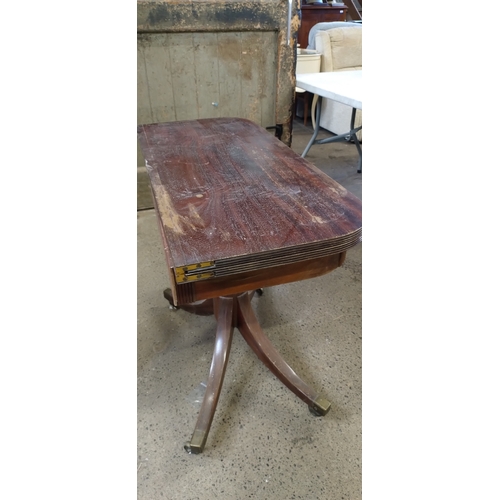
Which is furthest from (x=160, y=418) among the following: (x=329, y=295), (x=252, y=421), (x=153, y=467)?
(x=329, y=295)

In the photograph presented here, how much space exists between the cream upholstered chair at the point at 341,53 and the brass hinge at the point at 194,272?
3071mm

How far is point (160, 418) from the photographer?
1185 mm

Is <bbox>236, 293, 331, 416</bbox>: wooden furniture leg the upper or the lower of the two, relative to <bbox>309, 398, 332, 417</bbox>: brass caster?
upper

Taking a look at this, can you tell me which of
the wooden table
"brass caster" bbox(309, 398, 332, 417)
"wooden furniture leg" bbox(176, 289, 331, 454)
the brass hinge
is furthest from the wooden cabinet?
the brass hinge

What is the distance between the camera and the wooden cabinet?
4.93 meters

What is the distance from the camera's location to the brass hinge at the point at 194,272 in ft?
2.35

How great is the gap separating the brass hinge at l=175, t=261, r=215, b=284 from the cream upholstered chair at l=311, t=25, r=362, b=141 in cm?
307

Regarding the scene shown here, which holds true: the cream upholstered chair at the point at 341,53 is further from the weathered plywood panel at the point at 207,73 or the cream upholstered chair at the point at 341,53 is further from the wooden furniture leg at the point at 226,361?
the wooden furniture leg at the point at 226,361

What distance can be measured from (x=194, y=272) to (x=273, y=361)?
24.8 inches

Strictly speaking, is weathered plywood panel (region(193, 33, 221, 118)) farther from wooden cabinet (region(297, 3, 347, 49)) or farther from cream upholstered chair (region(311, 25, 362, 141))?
wooden cabinet (region(297, 3, 347, 49))

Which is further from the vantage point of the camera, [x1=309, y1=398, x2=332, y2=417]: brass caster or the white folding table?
the white folding table

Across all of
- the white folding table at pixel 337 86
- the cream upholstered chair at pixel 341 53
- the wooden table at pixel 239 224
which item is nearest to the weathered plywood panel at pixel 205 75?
the white folding table at pixel 337 86

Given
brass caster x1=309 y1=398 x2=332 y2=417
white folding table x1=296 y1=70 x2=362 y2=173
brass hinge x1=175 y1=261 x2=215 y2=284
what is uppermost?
white folding table x1=296 y1=70 x2=362 y2=173

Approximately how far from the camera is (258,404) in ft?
4.02
